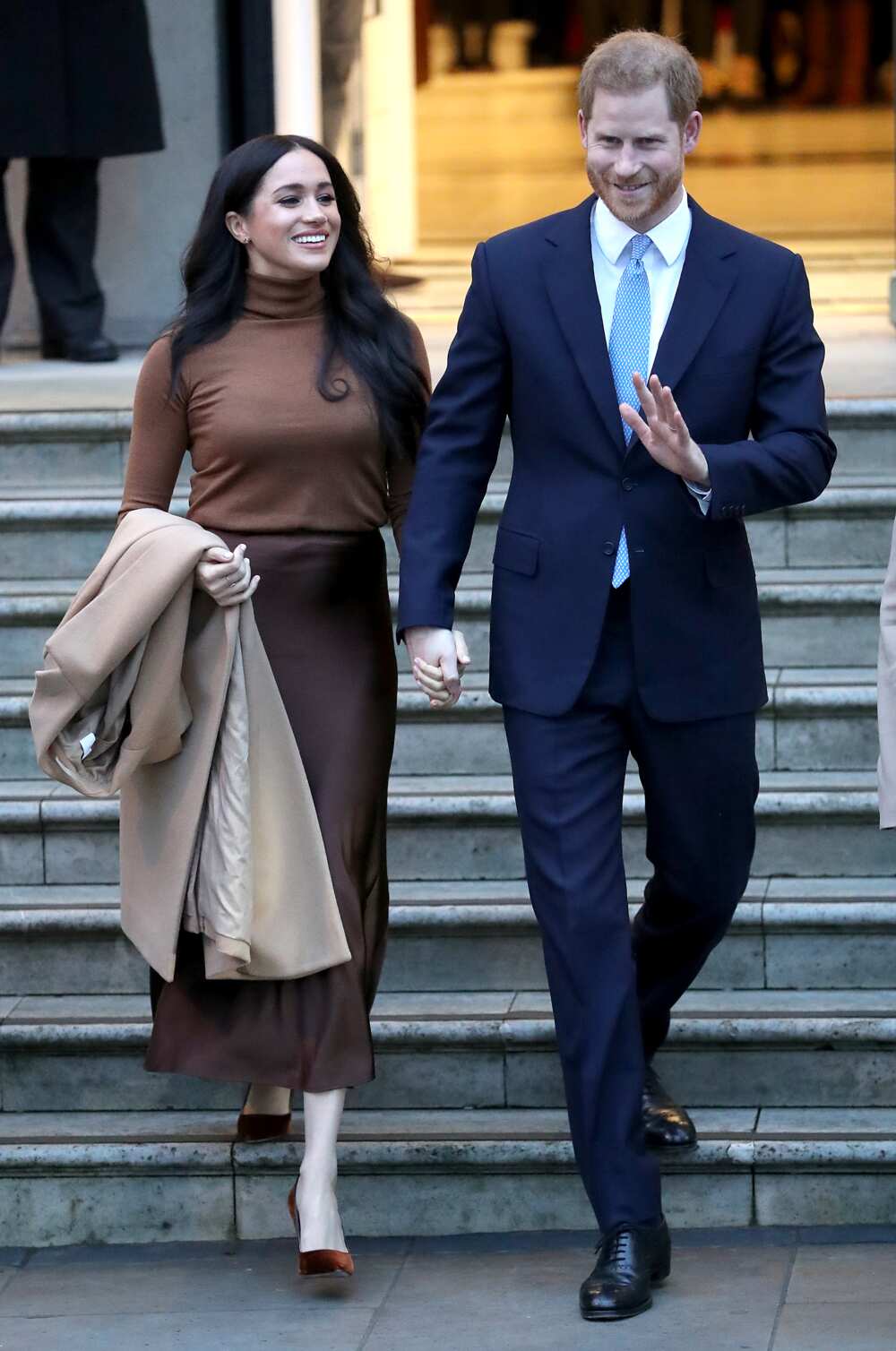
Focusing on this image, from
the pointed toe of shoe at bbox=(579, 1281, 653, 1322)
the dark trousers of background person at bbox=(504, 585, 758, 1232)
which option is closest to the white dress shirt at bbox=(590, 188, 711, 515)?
the dark trousers of background person at bbox=(504, 585, 758, 1232)

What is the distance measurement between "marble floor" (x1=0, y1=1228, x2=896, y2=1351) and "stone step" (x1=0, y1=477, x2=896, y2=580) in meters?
2.07

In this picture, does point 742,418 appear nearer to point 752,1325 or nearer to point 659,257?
point 659,257

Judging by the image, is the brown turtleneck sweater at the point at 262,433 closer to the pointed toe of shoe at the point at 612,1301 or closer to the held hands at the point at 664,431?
the held hands at the point at 664,431

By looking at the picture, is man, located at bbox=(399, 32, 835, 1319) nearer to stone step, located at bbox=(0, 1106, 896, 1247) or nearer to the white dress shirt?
the white dress shirt

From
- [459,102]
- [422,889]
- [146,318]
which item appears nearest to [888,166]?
[459,102]

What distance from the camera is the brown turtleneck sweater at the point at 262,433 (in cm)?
443

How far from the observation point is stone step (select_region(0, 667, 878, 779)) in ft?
18.2

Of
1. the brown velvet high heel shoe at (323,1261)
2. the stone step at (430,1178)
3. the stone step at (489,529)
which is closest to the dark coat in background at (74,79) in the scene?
the stone step at (489,529)

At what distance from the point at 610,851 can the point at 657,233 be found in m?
1.02

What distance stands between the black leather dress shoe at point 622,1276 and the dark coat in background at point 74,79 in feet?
15.8

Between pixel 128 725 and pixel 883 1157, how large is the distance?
5.09ft

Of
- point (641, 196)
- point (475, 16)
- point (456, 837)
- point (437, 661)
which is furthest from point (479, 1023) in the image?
point (475, 16)

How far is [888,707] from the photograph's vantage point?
3.91 metres

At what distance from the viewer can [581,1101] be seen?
4.10 metres
